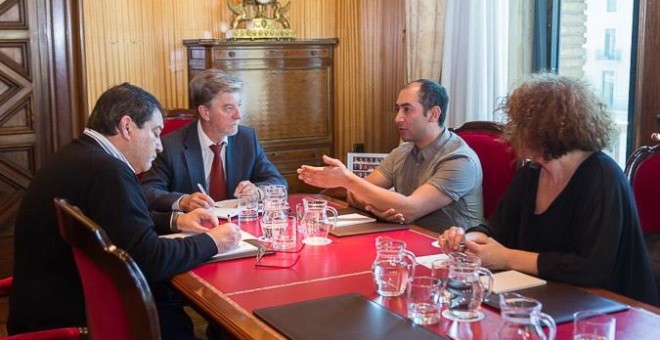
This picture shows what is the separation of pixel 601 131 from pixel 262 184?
61.1 inches

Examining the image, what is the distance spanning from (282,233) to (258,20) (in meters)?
2.81

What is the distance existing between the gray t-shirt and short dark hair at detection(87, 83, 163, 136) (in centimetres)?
113

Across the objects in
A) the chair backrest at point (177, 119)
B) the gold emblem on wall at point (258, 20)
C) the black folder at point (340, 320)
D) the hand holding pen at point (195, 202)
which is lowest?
the black folder at point (340, 320)

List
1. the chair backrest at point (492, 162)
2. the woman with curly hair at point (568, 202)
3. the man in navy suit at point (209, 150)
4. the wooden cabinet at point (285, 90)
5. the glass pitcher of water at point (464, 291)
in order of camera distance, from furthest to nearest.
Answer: the wooden cabinet at point (285, 90), the man in navy suit at point (209, 150), the chair backrest at point (492, 162), the woman with curly hair at point (568, 202), the glass pitcher of water at point (464, 291)

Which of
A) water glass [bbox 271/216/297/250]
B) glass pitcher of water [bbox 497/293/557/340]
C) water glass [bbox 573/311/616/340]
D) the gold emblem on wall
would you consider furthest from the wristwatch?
the gold emblem on wall

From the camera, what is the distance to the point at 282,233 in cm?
248

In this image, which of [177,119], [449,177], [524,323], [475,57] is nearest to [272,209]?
[449,177]

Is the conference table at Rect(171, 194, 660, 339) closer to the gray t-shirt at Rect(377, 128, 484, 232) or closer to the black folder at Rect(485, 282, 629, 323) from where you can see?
the black folder at Rect(485, 282, 629, 323)

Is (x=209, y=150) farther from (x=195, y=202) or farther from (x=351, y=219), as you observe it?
(x=351, y=219)

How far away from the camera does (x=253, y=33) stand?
4.97m

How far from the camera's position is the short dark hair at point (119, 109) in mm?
2348

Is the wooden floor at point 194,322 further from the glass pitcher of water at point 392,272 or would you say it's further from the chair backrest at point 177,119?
the glass pitcher of water at point 392,272

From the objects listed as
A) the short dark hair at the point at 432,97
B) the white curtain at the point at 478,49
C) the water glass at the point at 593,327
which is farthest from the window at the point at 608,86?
the water glass at the point at 593,327

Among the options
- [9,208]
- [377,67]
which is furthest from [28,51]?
[377,67]
